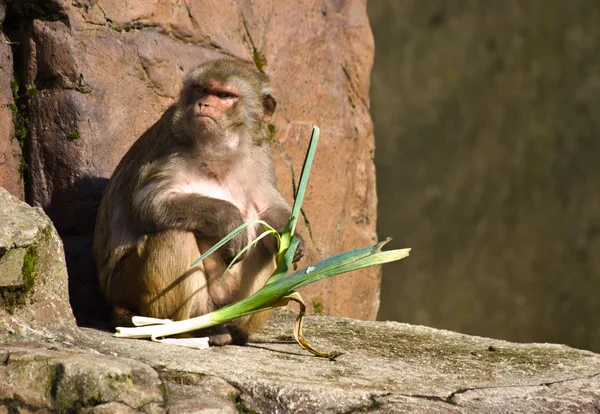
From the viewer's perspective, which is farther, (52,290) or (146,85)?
(146,85)

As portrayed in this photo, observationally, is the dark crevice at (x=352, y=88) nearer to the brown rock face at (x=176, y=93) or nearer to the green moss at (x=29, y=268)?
the brown rock face at (x=176, y=93)

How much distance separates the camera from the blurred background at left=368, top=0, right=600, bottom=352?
1250 cm

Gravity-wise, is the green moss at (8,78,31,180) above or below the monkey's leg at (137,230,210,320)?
above

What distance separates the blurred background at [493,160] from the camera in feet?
41.0

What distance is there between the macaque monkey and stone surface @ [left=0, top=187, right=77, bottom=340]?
583 millimetres

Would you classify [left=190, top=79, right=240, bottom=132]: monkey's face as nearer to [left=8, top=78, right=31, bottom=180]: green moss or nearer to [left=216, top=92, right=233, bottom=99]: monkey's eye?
[left=216, top=92, right=233, bottom=99]: monkey's eye

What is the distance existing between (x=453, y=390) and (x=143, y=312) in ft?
5.91

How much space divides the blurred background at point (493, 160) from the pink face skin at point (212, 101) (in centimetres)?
652

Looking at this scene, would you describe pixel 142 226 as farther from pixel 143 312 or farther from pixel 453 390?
pixel 453 390

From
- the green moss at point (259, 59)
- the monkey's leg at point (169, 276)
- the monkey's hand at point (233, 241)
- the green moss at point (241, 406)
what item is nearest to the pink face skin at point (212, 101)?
the monkey's hand at point (233, 241)

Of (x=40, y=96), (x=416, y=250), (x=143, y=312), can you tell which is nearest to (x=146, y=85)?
(x=40, y=96)

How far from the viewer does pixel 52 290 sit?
5.22 m

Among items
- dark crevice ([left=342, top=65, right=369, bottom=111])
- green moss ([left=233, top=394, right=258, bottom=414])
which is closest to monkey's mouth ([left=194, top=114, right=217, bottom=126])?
green moss ([left=233, top=394, right=258, bottom=414])

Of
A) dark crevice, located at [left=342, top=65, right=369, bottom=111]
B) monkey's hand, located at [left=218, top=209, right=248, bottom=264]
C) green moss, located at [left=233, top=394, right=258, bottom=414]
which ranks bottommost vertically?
green moss, located at [left=233, top=394, right=258, bottom=414]
